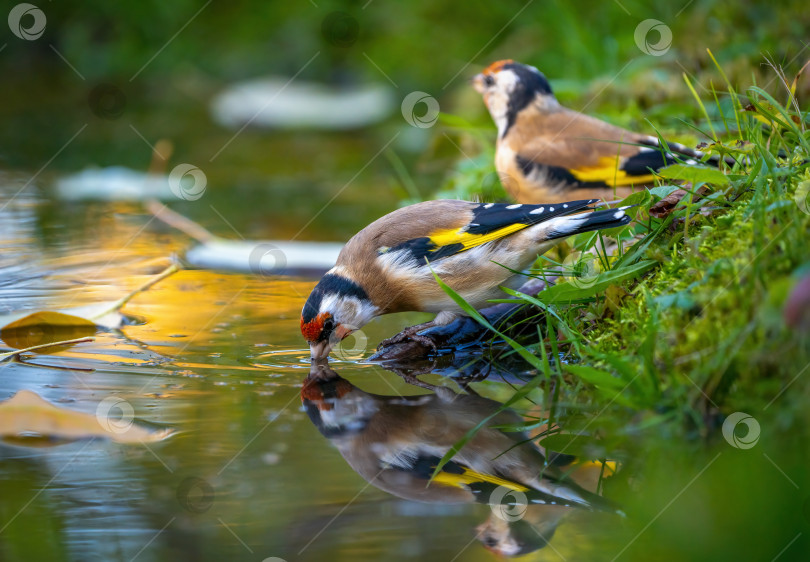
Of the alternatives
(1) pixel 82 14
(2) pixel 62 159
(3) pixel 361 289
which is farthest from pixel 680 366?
(1) pixel 82 14

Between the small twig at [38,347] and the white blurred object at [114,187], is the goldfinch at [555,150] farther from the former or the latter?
the white blurred object at [114,187]

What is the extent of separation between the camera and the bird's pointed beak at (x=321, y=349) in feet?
12.3

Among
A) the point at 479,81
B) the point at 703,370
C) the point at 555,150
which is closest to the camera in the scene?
the point at 703,370

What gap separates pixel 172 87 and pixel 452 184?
22.9 feet

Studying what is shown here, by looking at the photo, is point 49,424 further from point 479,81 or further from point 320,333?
point 479,81

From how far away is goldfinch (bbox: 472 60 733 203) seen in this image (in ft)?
15.6

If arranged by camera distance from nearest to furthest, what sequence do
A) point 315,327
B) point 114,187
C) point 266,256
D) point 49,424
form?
point 49,424
point 315,327
point 266,256
point 114,187

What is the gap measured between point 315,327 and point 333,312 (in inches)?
5.2

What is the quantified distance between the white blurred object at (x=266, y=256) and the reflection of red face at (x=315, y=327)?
142 cm

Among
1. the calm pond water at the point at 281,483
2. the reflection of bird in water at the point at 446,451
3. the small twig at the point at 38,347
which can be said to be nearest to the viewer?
the calm pond water at the point at 281,483

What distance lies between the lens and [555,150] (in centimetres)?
507

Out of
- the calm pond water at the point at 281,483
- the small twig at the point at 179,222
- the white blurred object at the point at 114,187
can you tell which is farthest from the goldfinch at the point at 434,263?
the white blurred object at the point at 114,187

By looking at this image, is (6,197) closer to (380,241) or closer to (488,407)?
(380,241)

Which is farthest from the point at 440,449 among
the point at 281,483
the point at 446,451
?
the point at 281,483
